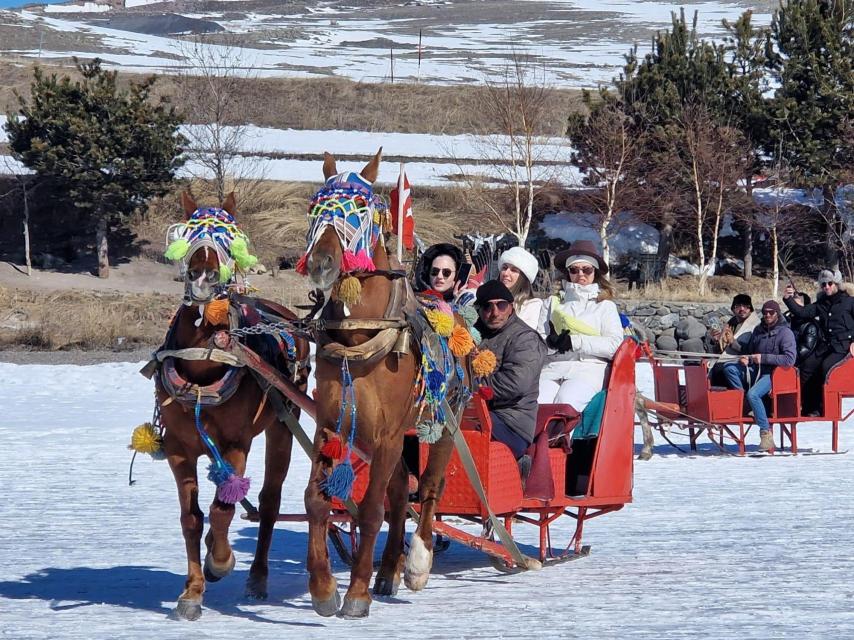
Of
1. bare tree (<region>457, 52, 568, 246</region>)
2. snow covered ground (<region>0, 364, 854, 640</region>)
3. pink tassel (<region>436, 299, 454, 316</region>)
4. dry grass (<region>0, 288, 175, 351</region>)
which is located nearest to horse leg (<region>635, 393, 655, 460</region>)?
snow covered ground (<region>0, 364, 854, 640</region>)

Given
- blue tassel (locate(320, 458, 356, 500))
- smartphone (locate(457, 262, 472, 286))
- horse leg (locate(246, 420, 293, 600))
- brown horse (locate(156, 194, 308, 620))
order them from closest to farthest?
blue tassel (locate(320, 458, 356, 500)) → brown horse (locate(156, 194, 308, 620)) → horse leg (locate(246, 420, 293, 600)) → smartphone (locate(457, 262, 472, 286))

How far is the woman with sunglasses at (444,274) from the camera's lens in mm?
8422

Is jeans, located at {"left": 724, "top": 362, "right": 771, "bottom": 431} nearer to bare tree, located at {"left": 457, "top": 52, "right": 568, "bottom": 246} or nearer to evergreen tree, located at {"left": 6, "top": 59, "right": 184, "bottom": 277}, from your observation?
bare tree, located at {"left": 457, "top": 52, "right": 568, "bottom": 246}

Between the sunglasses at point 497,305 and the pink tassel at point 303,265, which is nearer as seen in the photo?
the pink tassel at point 303,265

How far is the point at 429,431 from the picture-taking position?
686cm

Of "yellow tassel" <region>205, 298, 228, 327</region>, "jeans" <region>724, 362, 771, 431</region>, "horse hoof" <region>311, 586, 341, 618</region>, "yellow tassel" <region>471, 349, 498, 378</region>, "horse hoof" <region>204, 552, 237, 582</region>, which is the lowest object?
"jeans" <region>724, 362, 771, 431</region>

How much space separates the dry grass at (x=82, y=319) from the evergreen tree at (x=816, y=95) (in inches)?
642

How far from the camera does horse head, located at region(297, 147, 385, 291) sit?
5.96 meters

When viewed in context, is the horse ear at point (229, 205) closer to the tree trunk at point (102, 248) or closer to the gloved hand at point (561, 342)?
the gloved hand at point (561, 342)

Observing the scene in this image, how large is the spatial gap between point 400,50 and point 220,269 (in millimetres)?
77059

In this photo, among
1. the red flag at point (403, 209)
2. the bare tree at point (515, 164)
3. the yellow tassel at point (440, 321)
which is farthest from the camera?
the bare tree at point (515, 164)

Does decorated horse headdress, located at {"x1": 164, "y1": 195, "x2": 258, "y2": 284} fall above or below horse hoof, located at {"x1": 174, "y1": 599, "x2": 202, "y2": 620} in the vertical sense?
above

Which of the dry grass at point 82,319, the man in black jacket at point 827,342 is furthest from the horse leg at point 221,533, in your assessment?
the dry grass at point 82,319

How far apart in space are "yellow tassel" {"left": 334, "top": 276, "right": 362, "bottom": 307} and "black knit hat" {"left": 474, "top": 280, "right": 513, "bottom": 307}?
6.45 feet
